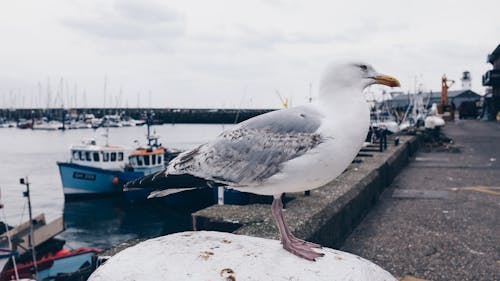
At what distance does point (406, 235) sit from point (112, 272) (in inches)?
175

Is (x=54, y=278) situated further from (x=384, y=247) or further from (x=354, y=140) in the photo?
(x=354, y=140)

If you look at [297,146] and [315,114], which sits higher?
[315,114]

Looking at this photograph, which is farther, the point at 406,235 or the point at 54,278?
the point at 54,278

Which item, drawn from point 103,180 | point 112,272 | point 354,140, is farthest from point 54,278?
point 103,180

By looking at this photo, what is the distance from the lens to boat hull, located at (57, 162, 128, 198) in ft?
96.3

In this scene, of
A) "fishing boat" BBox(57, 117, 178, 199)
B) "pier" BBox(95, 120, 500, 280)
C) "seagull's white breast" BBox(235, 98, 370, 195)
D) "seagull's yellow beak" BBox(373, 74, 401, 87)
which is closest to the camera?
"seagull's white breast" BBox(235, 98, 370, 195)

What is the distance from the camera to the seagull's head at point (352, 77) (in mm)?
3049

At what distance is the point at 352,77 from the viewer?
3055 mm

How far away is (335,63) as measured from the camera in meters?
3.08

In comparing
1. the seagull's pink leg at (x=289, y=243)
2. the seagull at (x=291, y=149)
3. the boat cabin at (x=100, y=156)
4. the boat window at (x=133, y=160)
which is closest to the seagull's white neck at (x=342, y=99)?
the seagull at (x=291, y=149)

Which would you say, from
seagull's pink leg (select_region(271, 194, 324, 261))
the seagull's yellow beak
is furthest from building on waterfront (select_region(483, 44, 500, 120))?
seagull's pink leg (select_region(271, 194, 324, 261))

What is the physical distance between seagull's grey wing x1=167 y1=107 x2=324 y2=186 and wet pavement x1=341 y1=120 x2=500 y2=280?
2584 mm

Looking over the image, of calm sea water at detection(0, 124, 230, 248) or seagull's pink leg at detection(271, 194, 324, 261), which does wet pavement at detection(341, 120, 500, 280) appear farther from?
calm sea water at detection(0, 124, 230, 248)

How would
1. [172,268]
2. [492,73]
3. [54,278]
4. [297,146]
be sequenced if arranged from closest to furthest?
1. [172,268]
2. [297,146]
3. [54,278]
4. [492,73]
